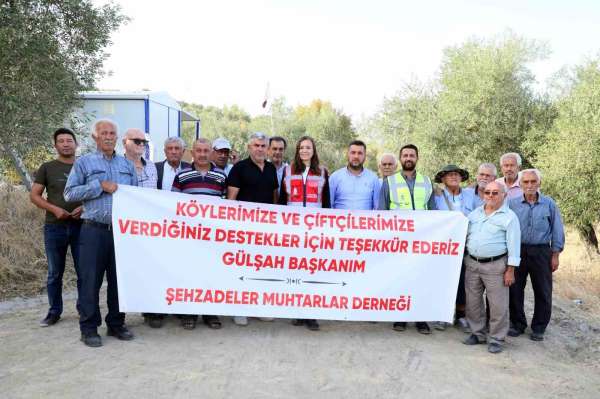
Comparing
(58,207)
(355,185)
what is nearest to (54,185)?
(58,207)

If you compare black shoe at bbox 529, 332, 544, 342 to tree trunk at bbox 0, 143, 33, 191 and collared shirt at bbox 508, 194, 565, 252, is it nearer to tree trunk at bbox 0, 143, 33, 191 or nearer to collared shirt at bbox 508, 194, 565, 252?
collared shirt at bbox 508, 194, 565, 252

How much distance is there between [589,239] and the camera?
13.6 m

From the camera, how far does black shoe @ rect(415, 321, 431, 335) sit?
5.36 m

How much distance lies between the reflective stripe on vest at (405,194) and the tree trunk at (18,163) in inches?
277

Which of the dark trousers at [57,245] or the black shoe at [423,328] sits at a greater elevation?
the dark trousers at [57,245]

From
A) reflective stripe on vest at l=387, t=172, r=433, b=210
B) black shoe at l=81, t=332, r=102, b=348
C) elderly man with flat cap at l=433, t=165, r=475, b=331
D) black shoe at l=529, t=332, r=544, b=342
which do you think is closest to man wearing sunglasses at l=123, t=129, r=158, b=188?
black shoe at l=81, t=332, r=102, b=348

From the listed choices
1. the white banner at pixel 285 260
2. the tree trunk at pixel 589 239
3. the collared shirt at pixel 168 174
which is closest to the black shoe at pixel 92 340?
the white banner at pixel 285 260

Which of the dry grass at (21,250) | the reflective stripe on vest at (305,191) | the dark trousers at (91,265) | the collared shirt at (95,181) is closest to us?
the collared shirt at (95,181)

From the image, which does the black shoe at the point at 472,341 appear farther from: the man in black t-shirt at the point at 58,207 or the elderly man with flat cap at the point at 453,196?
the man in black t-shirt at the point at 58,207

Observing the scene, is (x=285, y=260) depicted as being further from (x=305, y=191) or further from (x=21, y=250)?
(x=21, y=250)

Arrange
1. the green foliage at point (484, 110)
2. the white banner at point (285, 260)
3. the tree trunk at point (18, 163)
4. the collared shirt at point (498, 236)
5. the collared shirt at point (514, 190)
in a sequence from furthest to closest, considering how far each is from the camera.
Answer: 1. the green foliage at point (484, 110)
2. the tree trunk at point (18, 163)
3. the collared shirt at point (514, 190)
4. the white banner at point (285, 260)
5. the collared shirt at point (498, 236)

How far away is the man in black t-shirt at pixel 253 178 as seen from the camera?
209 inches

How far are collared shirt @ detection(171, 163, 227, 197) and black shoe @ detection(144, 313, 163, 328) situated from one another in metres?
1.37

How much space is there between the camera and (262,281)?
5.16 metres
